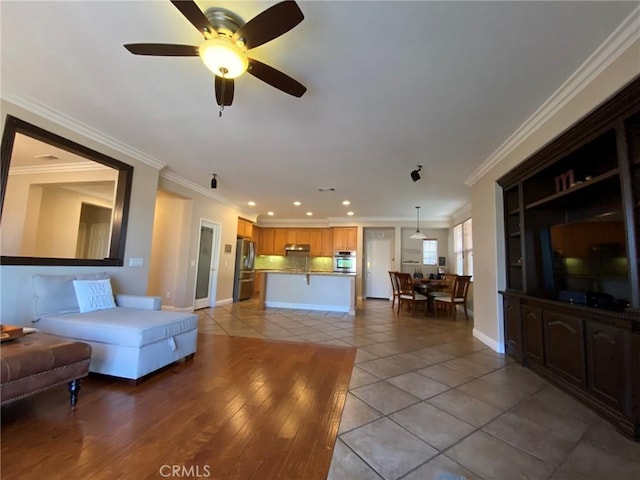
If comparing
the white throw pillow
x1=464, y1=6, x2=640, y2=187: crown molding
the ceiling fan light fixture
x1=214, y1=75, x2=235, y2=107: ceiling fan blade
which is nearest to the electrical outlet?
the white throw pillow

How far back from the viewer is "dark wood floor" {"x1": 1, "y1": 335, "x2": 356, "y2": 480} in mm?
1432

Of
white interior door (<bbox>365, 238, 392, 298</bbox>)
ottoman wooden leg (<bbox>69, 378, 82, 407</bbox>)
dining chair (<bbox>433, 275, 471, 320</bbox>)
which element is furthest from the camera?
white interior door (<bbox>365, 238, 392, 298</bbox>)

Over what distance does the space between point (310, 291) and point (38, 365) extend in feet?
16.4

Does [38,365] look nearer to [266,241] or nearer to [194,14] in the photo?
[194,14]

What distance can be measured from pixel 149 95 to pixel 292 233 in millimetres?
7016

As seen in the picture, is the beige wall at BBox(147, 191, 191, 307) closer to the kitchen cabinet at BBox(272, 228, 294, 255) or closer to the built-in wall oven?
the kitchen cabinet at BBox(272, 228, 294, 255)

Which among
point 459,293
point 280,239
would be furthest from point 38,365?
point 280,239

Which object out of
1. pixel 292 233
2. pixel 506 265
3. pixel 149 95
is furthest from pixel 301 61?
pixel 292 233

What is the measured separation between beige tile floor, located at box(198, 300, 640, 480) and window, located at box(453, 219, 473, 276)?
3.29m

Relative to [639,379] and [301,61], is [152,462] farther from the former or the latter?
[639,379]

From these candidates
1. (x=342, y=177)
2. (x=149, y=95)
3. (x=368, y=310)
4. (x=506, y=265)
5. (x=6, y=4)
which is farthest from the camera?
(x=368, y=310)

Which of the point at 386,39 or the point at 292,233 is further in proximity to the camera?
the point at 292,233

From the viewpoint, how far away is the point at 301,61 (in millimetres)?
2066

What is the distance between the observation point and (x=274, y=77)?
6.14ft
